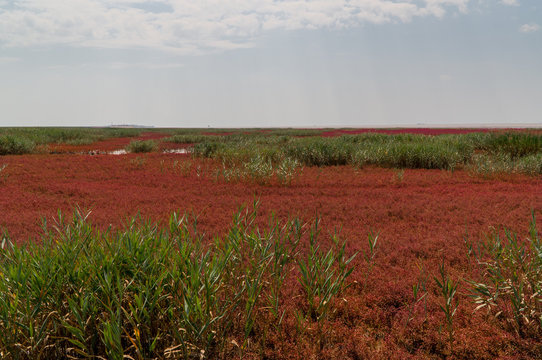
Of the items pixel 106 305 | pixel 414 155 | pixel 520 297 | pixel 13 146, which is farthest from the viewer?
pixel 13 146

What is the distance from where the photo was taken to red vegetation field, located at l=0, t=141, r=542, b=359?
10.1 feet

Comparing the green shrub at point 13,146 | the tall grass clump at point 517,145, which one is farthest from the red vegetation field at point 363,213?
the tall grass clump at point 517,145

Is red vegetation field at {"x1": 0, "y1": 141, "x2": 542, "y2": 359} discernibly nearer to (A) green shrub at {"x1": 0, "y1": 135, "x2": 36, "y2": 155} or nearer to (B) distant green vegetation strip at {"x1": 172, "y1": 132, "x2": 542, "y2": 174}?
(B) distant green vegetation strip at {"x1": 172, "y1": 132, "x2": 542, "y2": 174}

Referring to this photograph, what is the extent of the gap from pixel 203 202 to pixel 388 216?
4.38 metres

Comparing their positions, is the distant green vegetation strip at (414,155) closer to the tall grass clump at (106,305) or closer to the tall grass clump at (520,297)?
the tall grass clump at (520,297)

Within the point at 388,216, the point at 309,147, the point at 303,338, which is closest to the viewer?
the point at 303,338

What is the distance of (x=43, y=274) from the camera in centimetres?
253

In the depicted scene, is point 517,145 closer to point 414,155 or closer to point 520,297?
point 414,155

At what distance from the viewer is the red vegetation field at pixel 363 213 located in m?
3.06

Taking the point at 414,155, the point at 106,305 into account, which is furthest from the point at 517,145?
the point at 106,305

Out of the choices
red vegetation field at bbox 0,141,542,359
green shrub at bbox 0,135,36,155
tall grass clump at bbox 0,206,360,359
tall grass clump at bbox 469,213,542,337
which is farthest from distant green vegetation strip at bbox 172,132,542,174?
green shrub at bbox 0,135,36,155

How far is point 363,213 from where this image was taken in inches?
289

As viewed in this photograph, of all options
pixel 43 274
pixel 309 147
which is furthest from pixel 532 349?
pixel 309 147

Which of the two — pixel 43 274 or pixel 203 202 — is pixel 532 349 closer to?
pixel 43 274
